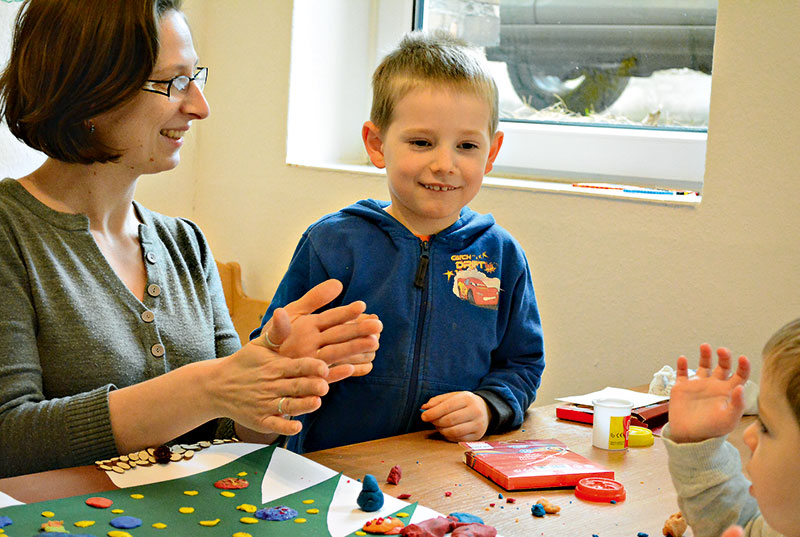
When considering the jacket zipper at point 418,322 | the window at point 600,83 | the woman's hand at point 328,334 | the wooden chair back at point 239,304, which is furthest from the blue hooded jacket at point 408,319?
the wooden chair back at point 239,304

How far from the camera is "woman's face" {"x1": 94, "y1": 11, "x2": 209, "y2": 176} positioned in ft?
4.07

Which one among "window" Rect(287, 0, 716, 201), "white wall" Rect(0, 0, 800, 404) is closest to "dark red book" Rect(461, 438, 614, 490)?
"white wall" Rect(0, 0, 800, 404)

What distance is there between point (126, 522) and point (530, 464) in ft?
1.56

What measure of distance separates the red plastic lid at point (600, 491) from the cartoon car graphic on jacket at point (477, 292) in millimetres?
394

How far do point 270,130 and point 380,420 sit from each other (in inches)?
50.4

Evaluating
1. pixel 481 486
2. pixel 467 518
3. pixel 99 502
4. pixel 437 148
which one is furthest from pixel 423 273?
pixel 99 502

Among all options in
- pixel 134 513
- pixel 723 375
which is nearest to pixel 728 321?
pixel 723 375

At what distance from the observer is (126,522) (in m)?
0.79

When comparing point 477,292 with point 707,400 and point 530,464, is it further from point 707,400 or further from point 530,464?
point 707,400

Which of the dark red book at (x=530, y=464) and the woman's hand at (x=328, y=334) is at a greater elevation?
the woman's hand at (x=328, y=334)

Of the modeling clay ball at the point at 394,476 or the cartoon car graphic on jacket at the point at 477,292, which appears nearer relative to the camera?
the modeling clay ball at the point at 394,476

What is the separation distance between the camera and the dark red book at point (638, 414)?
4.21 feet

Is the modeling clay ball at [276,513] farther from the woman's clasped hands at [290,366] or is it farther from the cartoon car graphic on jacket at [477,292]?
the cartoon car graphic on jacket at [477,292]

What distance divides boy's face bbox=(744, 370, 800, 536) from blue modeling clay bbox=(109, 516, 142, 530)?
0.55 meters
